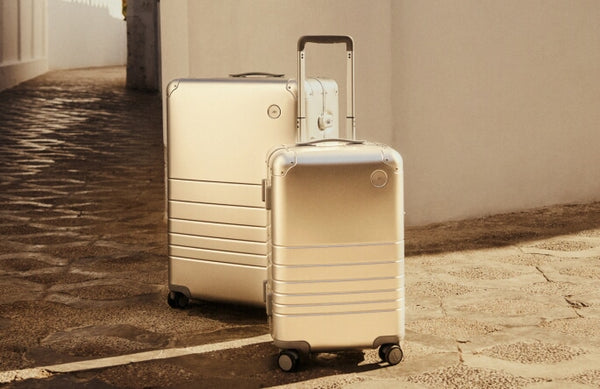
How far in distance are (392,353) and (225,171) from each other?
0.87 metres

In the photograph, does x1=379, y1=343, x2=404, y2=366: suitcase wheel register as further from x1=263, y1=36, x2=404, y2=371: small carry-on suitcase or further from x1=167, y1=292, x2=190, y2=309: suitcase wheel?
x1=167, y1=292, x2=190, y2=309: suitcase wheel

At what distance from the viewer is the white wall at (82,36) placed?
2391 cm

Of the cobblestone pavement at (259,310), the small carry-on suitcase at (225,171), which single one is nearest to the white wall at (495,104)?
the cobblestone pavement at (259,310)

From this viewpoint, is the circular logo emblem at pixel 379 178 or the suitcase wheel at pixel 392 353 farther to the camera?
the suitcase wheel at pixel 392 353

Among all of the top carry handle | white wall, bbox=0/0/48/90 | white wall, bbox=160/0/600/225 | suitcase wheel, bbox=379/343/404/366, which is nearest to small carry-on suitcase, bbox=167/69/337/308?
the top carry handle

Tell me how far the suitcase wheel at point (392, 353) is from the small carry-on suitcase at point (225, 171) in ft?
1.97

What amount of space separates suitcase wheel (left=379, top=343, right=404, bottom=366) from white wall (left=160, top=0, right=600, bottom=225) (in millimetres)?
2077

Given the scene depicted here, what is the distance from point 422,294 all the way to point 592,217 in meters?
1.81

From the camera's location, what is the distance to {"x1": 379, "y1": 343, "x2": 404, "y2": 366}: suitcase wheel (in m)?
2.86

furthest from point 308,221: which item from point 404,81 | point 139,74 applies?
point 139,74

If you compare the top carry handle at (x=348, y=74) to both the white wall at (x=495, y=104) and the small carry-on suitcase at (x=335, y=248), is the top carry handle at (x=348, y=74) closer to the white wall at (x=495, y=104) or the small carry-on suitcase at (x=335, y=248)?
the small carry-on suitcase at (x=335, y=248)

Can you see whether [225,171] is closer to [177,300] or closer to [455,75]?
[177,300]

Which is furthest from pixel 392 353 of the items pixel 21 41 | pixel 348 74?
pixel 21 41

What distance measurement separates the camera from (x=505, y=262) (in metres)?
4.18
